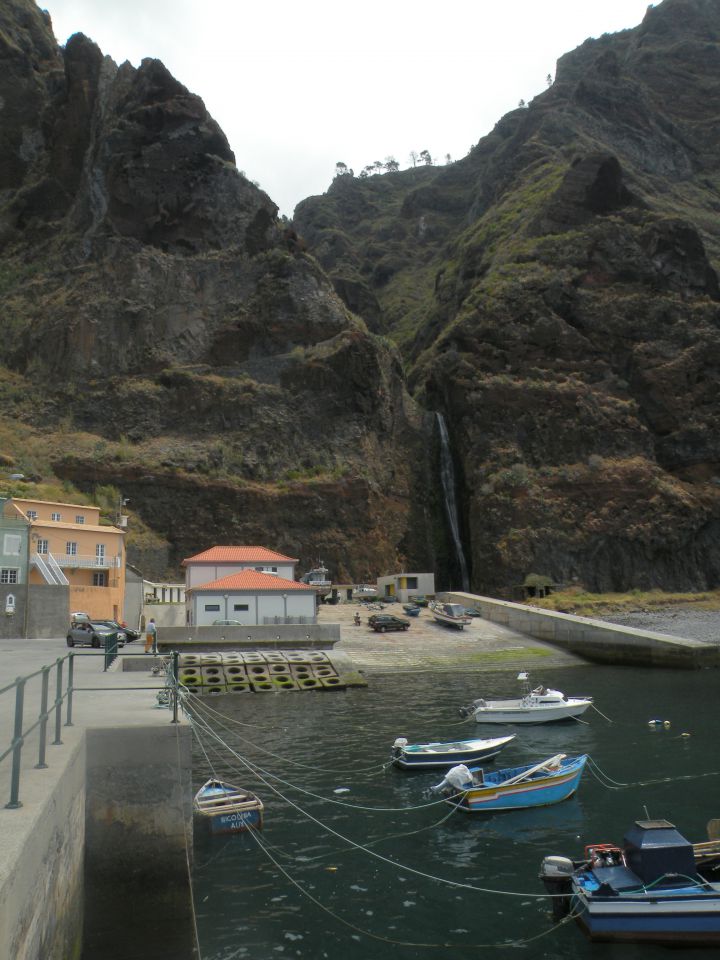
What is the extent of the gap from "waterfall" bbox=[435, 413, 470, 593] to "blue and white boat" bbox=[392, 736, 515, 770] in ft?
212

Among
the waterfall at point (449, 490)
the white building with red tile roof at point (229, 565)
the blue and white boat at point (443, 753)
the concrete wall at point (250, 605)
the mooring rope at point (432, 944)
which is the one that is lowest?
the mooring rope at point (432, 944)

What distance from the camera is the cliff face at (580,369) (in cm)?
8262

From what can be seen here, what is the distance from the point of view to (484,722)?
92.7ft

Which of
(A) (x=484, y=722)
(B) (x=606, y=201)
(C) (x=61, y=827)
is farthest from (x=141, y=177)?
(C) (x=61, y=827)

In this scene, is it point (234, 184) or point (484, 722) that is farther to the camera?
point (234, 184)

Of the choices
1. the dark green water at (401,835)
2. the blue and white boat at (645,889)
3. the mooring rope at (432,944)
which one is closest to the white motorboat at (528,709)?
the dark green water at (401,835)

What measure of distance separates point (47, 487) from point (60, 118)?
68485 mm

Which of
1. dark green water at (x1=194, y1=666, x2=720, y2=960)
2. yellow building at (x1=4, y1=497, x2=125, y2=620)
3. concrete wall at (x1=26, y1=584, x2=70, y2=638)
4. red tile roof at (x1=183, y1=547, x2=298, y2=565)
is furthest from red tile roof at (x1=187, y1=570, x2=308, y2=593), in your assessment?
dark green water at (x1=194, y1=666, x2=720, y2=960)

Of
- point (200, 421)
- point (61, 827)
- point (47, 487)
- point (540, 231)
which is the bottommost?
point (61, 827)

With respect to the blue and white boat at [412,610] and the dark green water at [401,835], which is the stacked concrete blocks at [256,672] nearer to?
the dark green water at [401,835]

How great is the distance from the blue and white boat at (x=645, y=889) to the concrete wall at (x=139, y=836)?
20.2 ft

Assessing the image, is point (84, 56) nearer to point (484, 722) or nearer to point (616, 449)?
point (616, 449)

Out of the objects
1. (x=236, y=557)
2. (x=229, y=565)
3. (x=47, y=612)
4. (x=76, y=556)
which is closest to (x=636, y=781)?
(x=47, y=612)

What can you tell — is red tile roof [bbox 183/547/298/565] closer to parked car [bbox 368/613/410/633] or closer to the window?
parked car [bbox 368/613/410/633]
